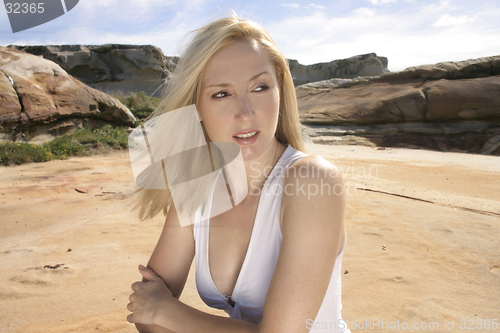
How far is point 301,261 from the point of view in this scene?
1093 mm

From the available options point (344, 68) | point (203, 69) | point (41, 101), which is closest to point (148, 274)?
point (203, 69)

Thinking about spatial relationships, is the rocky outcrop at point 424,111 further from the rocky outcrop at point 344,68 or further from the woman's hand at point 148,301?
the woman's hand at point 148,301

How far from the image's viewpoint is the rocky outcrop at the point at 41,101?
339 inches

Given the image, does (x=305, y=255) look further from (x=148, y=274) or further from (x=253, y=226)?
(x=148, y=274)

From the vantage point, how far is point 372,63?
92.6ft

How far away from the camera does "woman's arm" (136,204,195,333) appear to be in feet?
4.97

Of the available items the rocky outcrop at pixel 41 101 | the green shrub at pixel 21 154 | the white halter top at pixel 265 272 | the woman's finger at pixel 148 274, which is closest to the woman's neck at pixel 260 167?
the white halter top at pixel 265 272

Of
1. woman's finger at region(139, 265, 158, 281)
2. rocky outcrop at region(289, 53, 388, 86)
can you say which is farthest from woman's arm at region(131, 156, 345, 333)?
rocky outcrop at region(289, 53, 388, 86)

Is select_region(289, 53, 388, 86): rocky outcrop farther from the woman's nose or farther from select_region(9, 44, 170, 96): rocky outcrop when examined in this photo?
the woman's nose

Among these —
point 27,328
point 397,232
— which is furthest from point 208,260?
point 397,232

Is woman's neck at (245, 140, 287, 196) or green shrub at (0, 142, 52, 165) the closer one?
woman's neck at (245, 140, 287, 196)

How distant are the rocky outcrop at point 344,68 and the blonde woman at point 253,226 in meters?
25.9

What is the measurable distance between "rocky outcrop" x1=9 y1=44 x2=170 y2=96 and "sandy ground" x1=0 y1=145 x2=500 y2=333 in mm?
19395

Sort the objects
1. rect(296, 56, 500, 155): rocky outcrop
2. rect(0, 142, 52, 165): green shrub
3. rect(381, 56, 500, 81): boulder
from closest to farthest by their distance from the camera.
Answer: rect(0, 142, 52, 165): green shrub < rect(296, 56, 500, 155): rocky outcrop < rect(381, 56, 500, 81): boulder
